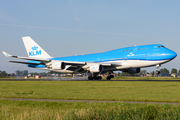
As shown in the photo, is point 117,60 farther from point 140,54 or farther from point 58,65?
point 58,65

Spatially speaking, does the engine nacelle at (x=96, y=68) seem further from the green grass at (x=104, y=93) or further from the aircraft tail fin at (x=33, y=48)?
the green grass at (x=104, y=93)

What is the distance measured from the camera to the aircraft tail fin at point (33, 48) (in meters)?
67.9

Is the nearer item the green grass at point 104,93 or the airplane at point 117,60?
the green grass at point 104,93

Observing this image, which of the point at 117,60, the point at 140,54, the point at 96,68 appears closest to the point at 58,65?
the point at 96,68

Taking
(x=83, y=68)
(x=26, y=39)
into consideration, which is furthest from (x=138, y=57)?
(x=26, y=39)

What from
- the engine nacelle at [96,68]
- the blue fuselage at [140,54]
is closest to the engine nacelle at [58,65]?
the engine nacelle at [96,68]

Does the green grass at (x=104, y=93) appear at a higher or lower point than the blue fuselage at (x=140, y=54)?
lower

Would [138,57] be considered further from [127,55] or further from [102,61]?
[102,61]

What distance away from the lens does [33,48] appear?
68125 millimetres

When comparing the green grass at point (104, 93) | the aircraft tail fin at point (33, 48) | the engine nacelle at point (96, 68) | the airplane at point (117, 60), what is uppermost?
the aircraft tail fin at point (33, 48)

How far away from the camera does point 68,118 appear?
9.90 meters

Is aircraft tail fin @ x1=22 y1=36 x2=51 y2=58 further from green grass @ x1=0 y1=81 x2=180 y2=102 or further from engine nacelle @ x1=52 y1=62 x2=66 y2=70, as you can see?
green grass @ x1=0 y1=81 x2=180 y2=102

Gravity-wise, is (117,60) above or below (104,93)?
above

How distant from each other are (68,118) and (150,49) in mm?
41348
